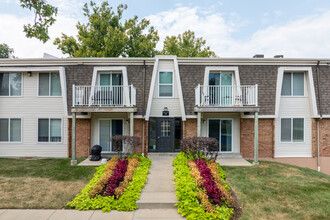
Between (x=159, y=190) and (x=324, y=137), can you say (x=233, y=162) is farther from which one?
(x=324, y=137)

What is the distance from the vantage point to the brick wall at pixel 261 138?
1097 cm

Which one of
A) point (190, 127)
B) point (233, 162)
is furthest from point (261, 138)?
point (190, 127)

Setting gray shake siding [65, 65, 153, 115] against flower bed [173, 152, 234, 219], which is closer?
flower bed [173, 152, 234, 219]

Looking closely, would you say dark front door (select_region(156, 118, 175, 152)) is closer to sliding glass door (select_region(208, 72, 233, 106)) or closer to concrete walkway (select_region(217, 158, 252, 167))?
sliding glass door (select_region(208, 72, 233, 106))

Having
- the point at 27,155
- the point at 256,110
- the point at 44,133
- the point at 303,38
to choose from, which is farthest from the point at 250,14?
the point at 27,155

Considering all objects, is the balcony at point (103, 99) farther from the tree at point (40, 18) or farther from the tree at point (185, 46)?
the tree at point (185, 46)

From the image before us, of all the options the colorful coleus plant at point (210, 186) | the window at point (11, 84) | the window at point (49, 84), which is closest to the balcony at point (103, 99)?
the window at point (49, 84)

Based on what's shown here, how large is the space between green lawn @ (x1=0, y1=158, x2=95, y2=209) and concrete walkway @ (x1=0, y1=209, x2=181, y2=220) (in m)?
0.26

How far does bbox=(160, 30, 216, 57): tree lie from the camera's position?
24.4 m

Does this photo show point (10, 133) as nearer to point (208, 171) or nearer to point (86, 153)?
point (86, 153)

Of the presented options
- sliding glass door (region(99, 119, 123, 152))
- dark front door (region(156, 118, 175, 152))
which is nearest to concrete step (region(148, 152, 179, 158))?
dark front door (region(156, 118, 175, 152))

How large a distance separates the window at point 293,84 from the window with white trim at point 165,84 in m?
6.60

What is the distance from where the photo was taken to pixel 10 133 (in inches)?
444

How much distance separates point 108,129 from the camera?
11281 mm
